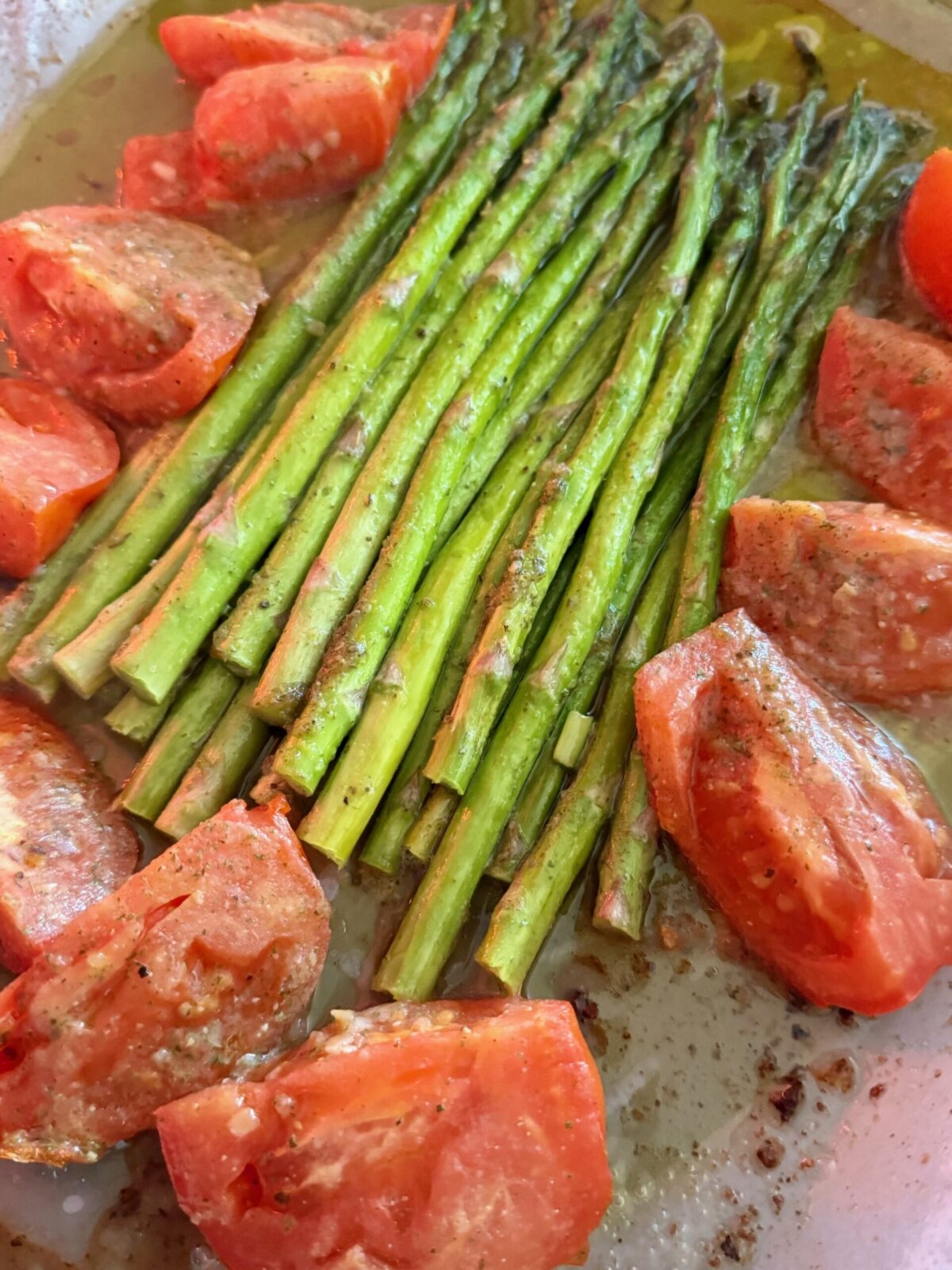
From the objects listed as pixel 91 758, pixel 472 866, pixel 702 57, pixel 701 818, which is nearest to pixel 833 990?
pixel 701 818

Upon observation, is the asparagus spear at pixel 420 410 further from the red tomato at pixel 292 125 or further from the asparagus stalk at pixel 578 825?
the asparagus stalk at pixel 578 825

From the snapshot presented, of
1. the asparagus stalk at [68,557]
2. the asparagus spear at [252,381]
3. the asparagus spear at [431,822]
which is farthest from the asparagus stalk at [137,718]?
the asparagus spear at [431,822]

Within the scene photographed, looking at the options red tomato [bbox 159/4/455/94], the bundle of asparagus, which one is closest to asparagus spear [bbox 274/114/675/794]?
the bundle of asparagus

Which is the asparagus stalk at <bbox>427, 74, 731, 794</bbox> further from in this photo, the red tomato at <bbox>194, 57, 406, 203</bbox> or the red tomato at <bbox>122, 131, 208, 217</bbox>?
the red tomato at <bbox>122, 131, 208, 217</bbox>

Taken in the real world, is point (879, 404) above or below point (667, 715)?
above

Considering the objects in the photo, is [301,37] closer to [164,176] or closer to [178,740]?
[164,176]

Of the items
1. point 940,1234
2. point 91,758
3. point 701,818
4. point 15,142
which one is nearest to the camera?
point 940,1234

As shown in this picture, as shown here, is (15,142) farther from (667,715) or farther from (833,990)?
(833,990)
